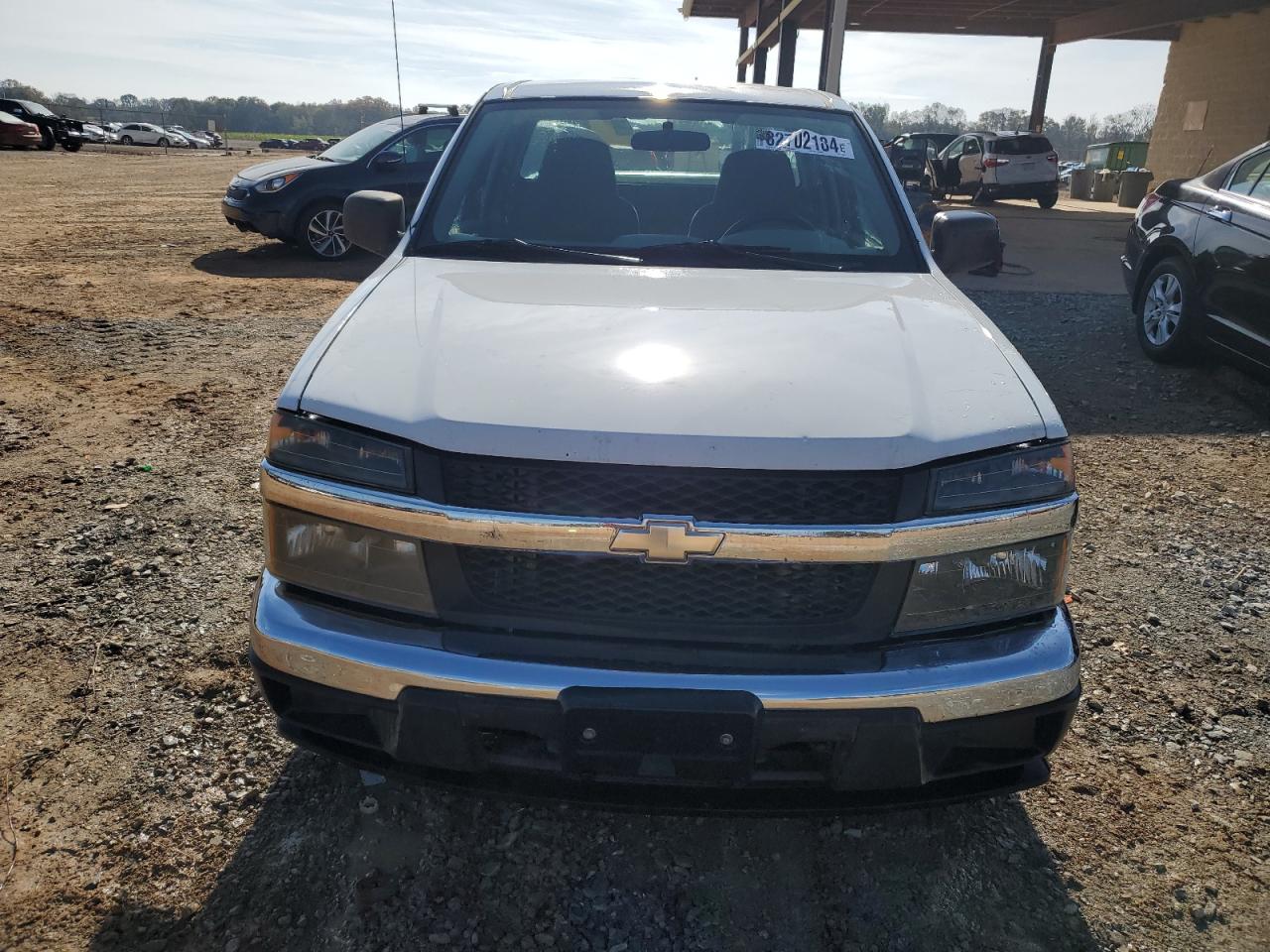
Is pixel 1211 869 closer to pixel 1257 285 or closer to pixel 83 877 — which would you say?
pixel 83 877

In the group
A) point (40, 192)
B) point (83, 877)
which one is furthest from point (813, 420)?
point (40, 192)

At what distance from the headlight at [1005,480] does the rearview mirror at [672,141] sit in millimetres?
1920

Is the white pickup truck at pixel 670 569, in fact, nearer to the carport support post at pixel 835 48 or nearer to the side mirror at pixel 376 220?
the side mirror at pixel 376 220

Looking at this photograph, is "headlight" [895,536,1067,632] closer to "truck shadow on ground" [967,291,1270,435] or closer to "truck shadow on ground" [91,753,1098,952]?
"truck shadow on ground" [91,753,1098,952]

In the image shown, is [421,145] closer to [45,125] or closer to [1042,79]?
[1042,79]

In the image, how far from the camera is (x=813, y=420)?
5.74 feet

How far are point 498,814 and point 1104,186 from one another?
2683cm

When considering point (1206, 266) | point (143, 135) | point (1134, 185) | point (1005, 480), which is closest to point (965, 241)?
point (1005, 480)

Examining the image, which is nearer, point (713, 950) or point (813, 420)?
point (813, 420)

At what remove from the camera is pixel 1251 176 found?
558 centimetres

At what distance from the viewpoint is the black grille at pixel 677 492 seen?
5.59 ft

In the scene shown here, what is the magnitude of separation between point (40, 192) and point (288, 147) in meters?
45.3

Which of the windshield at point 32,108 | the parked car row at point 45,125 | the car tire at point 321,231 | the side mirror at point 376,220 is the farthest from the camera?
the windshield at point 32,108

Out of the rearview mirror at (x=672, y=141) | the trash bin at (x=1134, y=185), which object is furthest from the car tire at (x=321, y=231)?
the trash bin at (x=1134, y=185)
